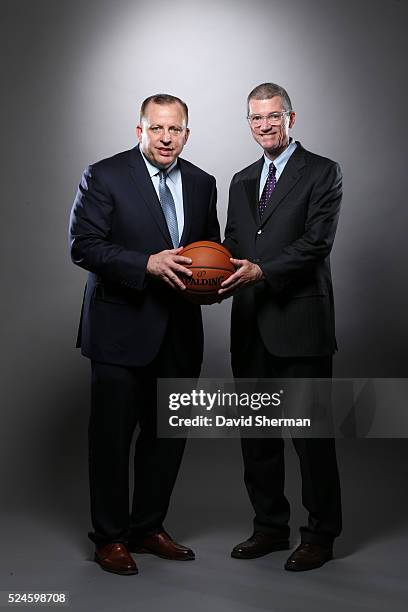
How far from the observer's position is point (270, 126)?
402 centimetres

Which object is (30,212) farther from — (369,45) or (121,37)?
(369,45)

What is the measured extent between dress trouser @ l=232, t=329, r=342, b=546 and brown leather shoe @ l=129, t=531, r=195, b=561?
1.20 feet

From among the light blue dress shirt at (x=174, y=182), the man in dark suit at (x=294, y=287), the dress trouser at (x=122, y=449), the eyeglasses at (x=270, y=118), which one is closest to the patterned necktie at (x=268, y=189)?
the man in dark suit at (x=294, y=287)

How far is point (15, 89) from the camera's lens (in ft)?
18.6

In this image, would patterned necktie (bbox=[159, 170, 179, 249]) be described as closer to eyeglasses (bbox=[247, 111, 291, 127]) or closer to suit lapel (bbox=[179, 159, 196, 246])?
suit lapel (bbox=[179, 159, 196, 246])

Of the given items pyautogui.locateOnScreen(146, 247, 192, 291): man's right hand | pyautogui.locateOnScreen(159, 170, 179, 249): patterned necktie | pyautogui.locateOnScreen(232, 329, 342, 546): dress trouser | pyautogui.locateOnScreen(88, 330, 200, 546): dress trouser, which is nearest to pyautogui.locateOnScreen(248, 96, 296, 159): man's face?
pyautogui.locateOnScreen(159, 170, 179, 249): patterned necktie

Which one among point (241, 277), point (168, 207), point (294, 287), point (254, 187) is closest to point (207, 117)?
point (254, 187)

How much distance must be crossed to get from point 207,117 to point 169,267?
2150 mm

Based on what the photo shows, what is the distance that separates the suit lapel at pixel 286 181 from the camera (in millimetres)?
4043

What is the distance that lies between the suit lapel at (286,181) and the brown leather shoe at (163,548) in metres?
1.39

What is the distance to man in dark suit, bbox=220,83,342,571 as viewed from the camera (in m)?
3.97

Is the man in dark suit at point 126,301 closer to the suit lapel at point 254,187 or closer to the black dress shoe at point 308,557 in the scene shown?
the suit lapel at point 254,187

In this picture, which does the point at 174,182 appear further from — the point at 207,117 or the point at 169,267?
the point at 207,117

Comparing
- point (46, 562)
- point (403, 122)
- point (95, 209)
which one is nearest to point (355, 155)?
point (403, 122)
